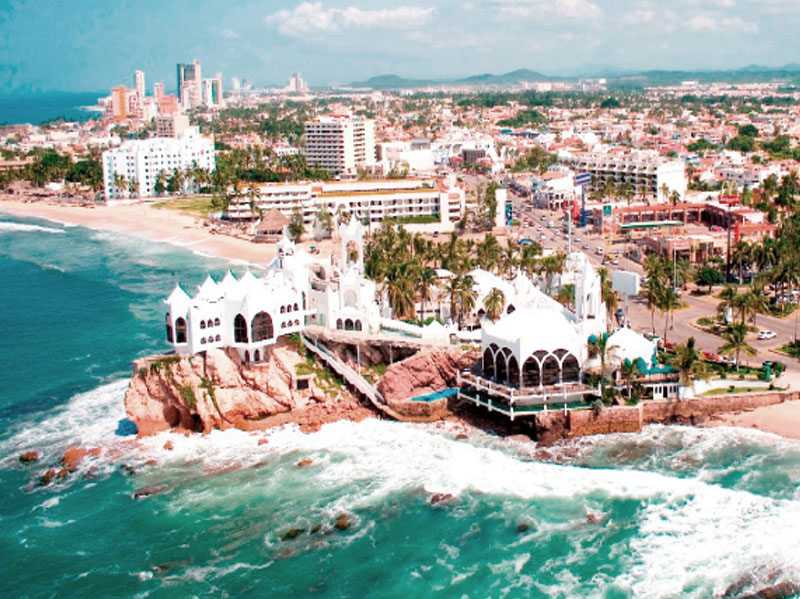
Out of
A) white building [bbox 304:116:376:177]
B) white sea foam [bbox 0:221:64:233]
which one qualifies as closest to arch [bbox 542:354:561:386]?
white sea foam [bbox 0:221:64:233]

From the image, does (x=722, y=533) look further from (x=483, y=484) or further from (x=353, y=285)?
(x=353, y=285)

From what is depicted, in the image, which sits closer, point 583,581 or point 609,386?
point 583,581

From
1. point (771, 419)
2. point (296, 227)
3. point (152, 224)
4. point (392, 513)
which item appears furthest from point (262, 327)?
point (152, 224)

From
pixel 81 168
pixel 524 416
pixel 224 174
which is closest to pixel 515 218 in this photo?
pixel 224 174

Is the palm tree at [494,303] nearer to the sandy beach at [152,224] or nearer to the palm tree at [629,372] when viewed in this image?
the palm tree at [629,372]

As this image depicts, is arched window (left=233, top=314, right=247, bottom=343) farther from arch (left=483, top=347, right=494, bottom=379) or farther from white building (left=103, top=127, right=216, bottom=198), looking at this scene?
white building (left=103, top=127, right=216, bottom=198)

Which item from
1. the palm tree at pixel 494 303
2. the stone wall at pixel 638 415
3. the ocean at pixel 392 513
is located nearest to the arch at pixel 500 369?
the stone wall at pixel 638 415
